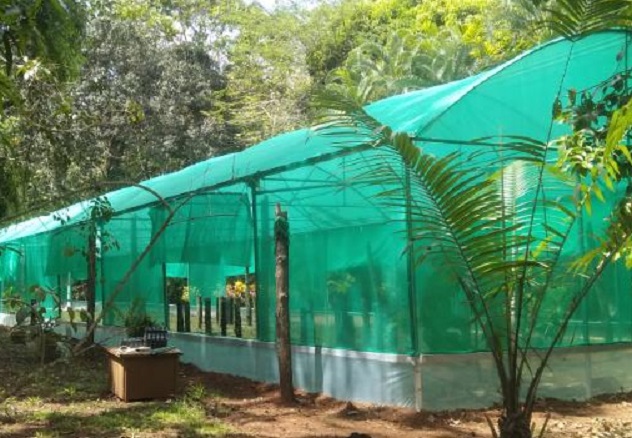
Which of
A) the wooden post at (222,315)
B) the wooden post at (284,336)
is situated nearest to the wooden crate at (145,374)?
the wooden post at (284,336)

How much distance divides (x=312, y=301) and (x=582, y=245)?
3208 mm

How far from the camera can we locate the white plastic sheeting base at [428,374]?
749 centimetres

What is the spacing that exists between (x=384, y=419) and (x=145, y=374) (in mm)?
3224

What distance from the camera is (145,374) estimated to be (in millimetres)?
9094

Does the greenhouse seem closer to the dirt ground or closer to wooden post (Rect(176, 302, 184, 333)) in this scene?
the dirt ground

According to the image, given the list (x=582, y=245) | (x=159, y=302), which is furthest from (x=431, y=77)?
(x=582, y=245)

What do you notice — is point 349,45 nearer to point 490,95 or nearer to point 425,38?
point 425,38

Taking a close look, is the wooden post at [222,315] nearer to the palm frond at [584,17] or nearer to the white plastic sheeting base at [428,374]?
the white plastic sheeting base at [428,374]

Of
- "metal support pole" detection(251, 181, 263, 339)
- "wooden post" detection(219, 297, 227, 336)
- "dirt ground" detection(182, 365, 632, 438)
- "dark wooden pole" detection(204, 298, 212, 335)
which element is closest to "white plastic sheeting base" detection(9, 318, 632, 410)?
"dirt ground" detection(182, 365, 632, 438)

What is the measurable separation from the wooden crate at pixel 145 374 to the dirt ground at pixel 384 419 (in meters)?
0.63

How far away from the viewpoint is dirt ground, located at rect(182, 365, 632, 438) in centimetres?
689

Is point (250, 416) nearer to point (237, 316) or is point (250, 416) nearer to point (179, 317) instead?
point (237, 316)

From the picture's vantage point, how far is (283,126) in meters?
26.7

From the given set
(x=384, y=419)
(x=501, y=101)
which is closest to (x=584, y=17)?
(x=501, y=101)
